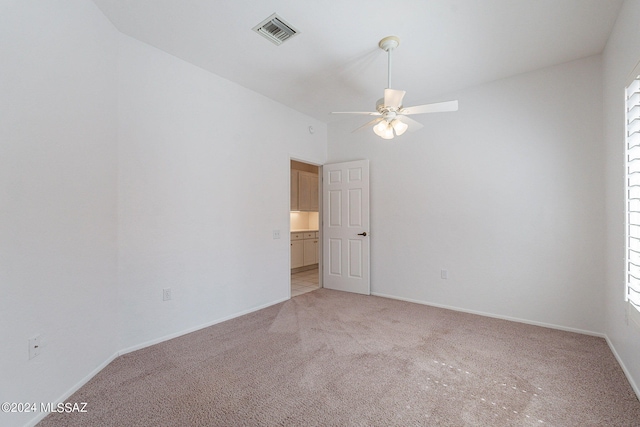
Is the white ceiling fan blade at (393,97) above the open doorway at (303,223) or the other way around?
above

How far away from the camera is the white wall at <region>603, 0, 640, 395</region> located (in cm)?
203

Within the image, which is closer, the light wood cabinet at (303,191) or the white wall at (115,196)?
the white wall at (115,196)

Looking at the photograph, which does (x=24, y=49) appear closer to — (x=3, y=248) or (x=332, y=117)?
(x=3, y=248)

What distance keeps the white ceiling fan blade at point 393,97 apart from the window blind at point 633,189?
1493 millimetres

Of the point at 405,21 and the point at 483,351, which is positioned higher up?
the point at 405,21

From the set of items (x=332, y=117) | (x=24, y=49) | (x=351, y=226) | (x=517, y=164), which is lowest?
(x=351, y=226)

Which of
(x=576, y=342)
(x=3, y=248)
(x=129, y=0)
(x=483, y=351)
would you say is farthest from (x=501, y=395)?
(x=129, y=0)

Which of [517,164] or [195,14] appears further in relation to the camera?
[517,164]

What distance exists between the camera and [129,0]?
217 cm

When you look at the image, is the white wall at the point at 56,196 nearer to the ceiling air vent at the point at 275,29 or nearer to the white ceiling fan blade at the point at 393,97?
the ceiling air vent at the point at 275,29

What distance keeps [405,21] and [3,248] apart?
3.16 meters

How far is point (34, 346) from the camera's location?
167 centimetres

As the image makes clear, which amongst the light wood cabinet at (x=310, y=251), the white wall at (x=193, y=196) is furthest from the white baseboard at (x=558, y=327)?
the light wood cabinet at (x=310, y=251)

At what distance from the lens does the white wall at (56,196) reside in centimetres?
154
